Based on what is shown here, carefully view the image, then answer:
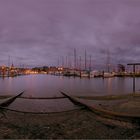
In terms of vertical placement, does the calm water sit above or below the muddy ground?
below

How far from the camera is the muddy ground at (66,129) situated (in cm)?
772

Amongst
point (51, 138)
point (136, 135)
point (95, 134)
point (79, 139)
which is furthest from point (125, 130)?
point (51, 138)

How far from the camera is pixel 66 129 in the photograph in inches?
342

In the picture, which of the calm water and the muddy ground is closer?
the muddy ground

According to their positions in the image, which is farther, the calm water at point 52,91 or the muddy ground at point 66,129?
the calm water at point 52,91

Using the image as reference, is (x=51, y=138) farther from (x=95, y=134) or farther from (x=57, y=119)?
(x=57, y=119)

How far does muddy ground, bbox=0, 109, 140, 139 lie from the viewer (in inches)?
304

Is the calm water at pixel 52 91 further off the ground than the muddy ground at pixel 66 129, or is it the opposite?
the muddy ground at pixel 66 129

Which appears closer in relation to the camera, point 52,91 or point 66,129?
point 66,129

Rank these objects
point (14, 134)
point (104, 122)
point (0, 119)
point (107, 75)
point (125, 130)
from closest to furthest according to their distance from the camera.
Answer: point (14, 134), point (125, 130), point (104, 122), point (0, 119), point (107, 75)

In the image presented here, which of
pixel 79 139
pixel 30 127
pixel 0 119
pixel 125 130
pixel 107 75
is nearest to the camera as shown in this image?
pixel 79 139

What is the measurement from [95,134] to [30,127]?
2957 mm

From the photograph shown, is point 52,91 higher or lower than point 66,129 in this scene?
lower

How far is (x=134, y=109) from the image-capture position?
11.0 metres
